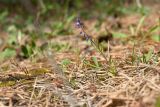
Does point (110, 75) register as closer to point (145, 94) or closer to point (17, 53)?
point (145, 94)

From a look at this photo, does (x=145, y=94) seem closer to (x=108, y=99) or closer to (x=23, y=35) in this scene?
(x=108, y=99)

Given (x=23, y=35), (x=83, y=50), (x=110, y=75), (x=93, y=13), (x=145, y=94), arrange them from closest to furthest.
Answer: (x=145, y=94)
(x=110, y=75)
(x=83, y=50)
(x=23, y=35)
(x=93, y=13)

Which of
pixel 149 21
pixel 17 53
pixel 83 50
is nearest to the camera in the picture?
pixel 83 50

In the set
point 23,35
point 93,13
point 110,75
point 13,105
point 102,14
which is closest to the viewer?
point 13,105

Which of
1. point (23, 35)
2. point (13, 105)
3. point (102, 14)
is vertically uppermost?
point (102, 14)

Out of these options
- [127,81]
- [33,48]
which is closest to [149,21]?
[33,48]

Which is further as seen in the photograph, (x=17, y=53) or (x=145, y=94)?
(x=17, y=53)

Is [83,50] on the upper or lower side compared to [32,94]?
upper

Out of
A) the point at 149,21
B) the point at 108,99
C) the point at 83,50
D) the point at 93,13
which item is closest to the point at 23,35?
the point at 83,50

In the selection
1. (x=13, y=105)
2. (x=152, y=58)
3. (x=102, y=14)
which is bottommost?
(x=13, y=105)
